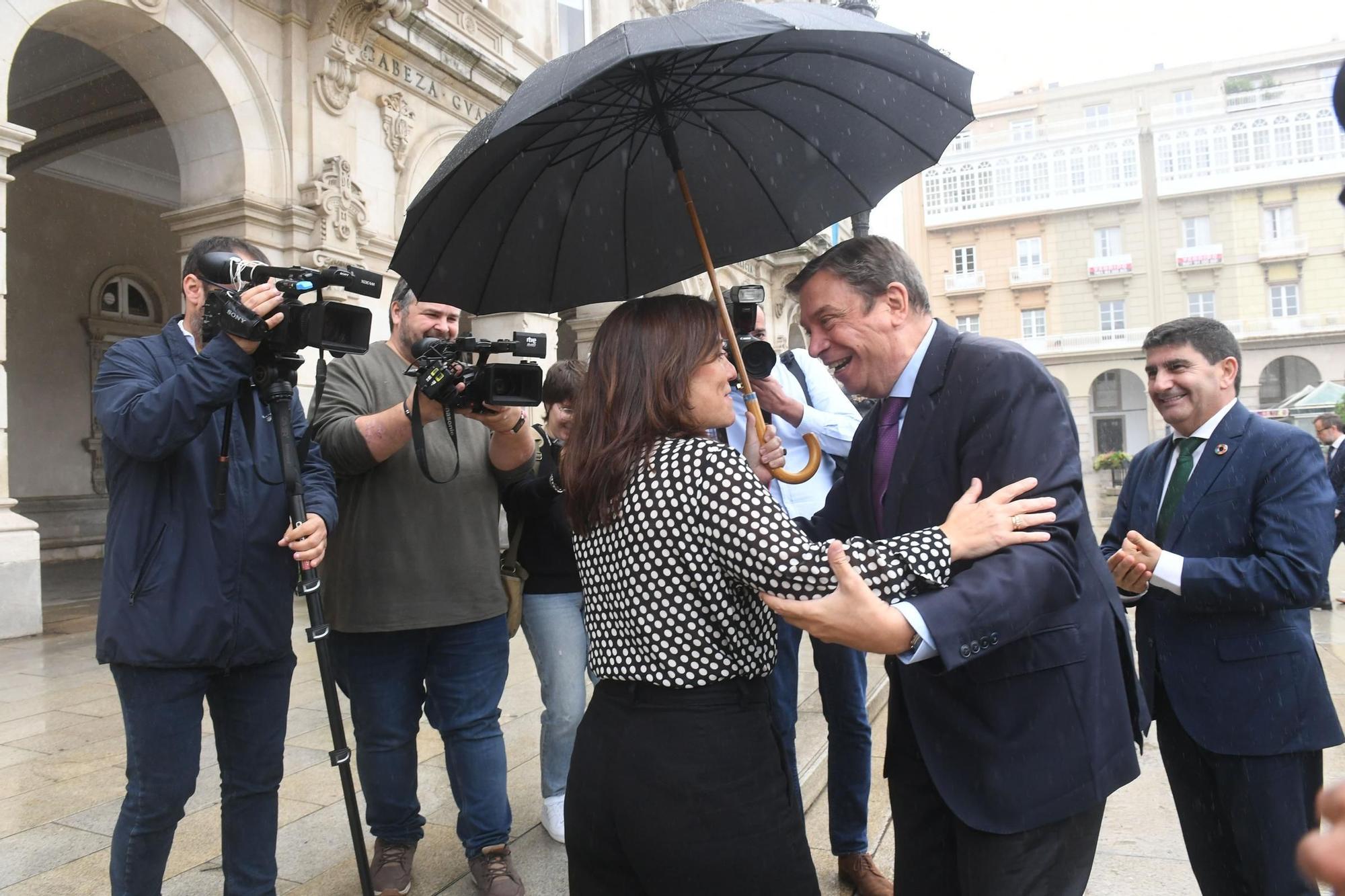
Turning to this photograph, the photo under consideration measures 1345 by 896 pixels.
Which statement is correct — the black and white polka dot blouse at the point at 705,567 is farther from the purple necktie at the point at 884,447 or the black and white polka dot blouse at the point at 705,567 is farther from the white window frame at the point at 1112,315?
the white window frame at the point at 1112,315

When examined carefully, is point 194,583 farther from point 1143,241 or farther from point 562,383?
point 1143,241

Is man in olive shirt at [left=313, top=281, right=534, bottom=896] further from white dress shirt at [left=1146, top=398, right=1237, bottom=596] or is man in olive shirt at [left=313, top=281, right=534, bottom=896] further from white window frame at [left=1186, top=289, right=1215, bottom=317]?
white window frame at [left=1186, top=289, right=1215, bottom=317]

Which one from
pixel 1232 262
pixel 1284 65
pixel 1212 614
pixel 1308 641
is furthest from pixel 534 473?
pixel 1284 65

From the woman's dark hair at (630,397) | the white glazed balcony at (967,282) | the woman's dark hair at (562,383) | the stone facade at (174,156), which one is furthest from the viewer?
the white glazed balcony at (967,282)

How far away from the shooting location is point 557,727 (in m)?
3.50

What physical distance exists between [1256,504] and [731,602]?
5.75 ft

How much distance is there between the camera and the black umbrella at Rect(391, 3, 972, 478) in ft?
7.97

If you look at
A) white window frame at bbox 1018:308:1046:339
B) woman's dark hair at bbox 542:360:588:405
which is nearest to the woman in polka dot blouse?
woman's dark hair at bbox 542:360:588:405

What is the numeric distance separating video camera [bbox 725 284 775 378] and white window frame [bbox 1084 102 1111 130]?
58.6 meters

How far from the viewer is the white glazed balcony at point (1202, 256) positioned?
45750 millimetres

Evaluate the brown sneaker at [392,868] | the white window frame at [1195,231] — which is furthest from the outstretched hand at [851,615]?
the white window frame at [1195,231]

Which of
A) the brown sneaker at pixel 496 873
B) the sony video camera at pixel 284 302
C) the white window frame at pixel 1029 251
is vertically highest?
the white window frame at pixel 1029 251

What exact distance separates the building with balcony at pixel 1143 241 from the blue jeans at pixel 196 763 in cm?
4591

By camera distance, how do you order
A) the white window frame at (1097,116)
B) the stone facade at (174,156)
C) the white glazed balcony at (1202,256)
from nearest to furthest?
the stone facade at (174,156) < the white glazed balcony at (1202,256) < the white window frame at (1097,116)
